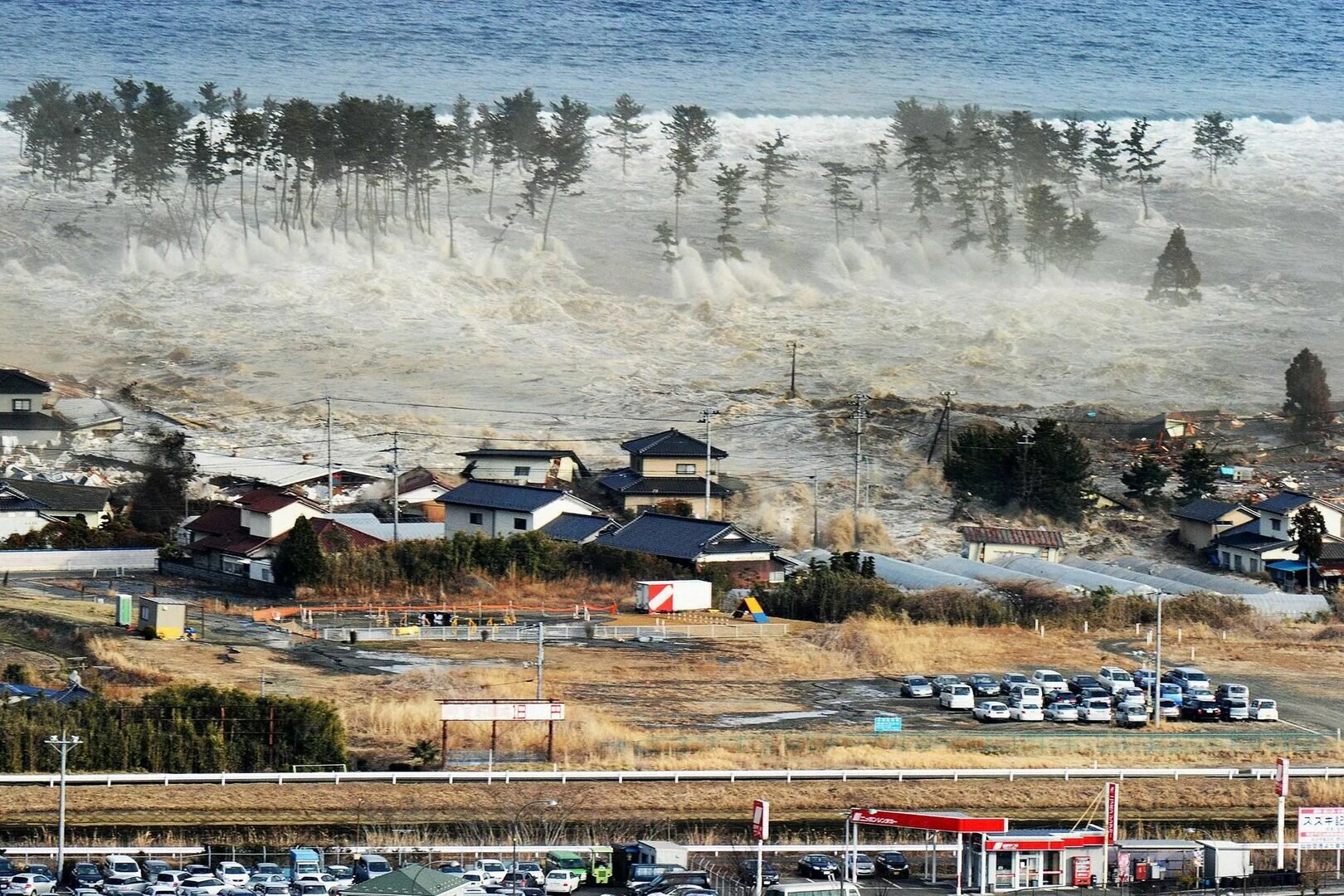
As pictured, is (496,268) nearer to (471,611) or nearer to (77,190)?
(77,190)

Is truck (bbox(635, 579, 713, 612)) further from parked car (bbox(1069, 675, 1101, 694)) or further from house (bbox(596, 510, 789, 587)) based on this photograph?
parked car (bbox(1069, 675, 1101, 694))

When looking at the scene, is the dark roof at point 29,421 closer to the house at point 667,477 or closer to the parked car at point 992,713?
the house at point 667,477

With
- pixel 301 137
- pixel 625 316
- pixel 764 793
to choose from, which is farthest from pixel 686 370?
pixel 764 793

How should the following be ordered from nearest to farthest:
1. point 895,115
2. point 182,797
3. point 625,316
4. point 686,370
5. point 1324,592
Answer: point 182,797, point 1324,592, point 686,370, point 625,316, point 895,115

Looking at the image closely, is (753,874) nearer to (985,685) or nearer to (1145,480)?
(985,685)

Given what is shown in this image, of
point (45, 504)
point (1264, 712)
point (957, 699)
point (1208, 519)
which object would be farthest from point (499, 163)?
point (1264, 712)

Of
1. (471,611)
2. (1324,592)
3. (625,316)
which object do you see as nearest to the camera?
(471,611)

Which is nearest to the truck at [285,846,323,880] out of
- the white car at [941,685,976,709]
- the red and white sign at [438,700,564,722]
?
the red and white sign at [438,700,564,722]
